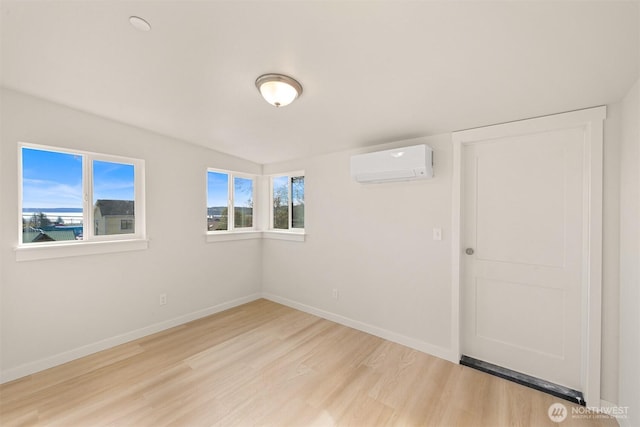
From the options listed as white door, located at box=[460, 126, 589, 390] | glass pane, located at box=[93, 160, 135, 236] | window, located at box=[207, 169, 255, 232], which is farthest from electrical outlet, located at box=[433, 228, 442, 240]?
glass pane, located at box=[93, 160, 135, 236]

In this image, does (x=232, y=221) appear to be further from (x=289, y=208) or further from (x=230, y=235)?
(x=289, y=208)

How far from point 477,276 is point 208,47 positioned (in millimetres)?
2748

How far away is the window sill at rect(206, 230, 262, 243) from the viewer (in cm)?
340

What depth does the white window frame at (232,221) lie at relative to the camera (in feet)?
11.3

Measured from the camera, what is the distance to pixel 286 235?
3.72 meters

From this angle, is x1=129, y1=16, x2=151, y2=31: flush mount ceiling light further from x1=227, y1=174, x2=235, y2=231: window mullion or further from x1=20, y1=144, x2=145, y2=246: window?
x1=227, y1=174, x2=235, y2=231: window mullion

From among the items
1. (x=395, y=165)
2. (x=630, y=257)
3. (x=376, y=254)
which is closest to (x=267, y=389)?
(x=376, y=254)

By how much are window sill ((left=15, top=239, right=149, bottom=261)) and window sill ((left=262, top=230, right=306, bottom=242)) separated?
160 centimetres

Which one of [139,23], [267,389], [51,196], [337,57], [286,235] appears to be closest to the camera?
[139,23]

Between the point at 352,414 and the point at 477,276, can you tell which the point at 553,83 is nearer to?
the point at 477,276

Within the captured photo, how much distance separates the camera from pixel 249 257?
387cm

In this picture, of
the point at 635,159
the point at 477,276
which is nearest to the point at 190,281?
the point at 477,276

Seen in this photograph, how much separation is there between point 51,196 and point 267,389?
2540 mm

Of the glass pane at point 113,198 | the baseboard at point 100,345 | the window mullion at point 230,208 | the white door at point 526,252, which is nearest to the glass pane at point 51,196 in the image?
the glass pane at point 113,198
